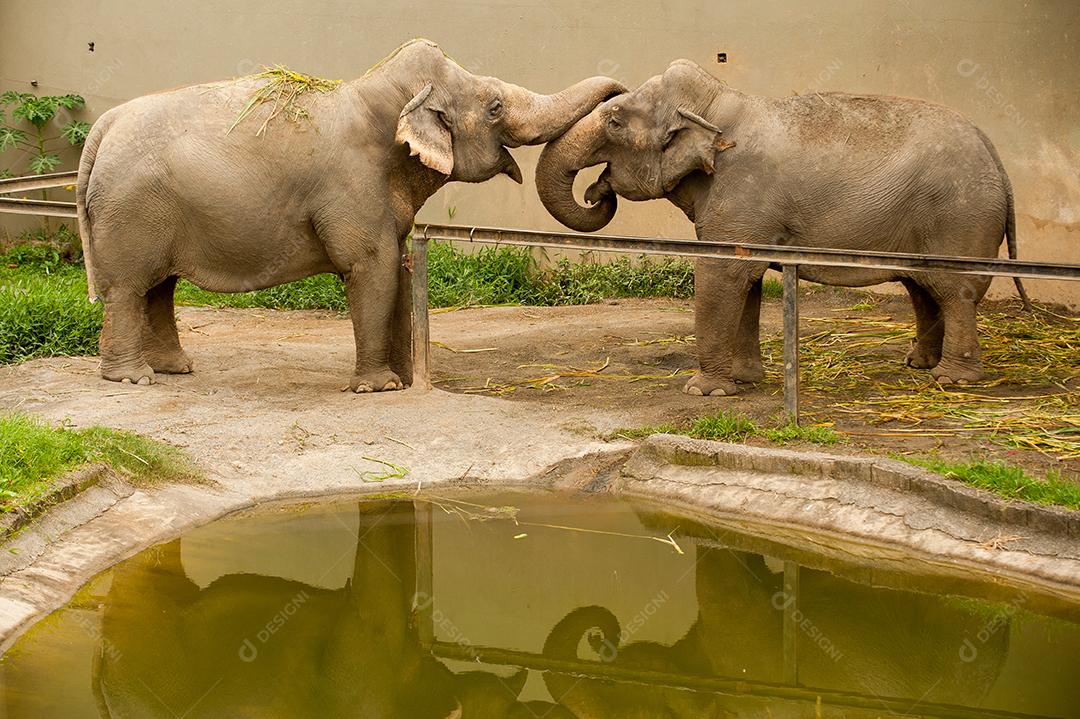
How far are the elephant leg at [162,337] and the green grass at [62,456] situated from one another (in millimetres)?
1807

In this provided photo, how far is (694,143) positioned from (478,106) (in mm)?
1304

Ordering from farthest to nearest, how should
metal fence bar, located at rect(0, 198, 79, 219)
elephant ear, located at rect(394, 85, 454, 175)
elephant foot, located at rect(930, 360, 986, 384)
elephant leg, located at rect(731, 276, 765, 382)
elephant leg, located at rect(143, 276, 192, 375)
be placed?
metal fence bar, located at rect(0, 198, 79, 219)
elephant leg, located at rect(143, 276, 192, 375)
elephant leg, located at rect(731, 276, 765, 382)
elephant foot, located at rect(930, 360, 986, 384)
elephant ear, located at rect(394, 85, 454, 175)

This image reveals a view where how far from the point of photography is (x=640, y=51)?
12.2m

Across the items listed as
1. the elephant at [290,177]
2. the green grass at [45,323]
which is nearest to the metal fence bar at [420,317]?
the elephant at [290,177]

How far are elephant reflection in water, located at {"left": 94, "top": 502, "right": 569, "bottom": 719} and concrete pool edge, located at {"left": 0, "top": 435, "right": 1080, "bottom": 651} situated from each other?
21 cm

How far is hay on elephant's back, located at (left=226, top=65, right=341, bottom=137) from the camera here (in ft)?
27.4

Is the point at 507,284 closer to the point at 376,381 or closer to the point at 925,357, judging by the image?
the point at 376,381

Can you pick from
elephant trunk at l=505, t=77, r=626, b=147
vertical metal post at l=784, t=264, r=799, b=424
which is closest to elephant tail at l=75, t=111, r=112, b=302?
elephant trunk at l=505, t=77, r=626, b=147

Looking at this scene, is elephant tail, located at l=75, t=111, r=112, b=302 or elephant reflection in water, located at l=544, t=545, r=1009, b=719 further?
elephant tail, located at l=75, t=111, r=112, b=302

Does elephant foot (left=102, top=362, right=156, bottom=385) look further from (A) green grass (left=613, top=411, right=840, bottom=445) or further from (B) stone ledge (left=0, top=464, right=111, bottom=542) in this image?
(A) green grass (left=613, top=411, right=840, bottom=445)

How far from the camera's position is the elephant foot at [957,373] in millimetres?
8242

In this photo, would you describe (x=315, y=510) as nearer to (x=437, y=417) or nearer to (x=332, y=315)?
(x=437, y=417)

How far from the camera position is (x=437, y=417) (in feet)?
24.9

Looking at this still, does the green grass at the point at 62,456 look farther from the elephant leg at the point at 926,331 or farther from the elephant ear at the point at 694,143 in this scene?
the elephant leg at the point at 926,331
